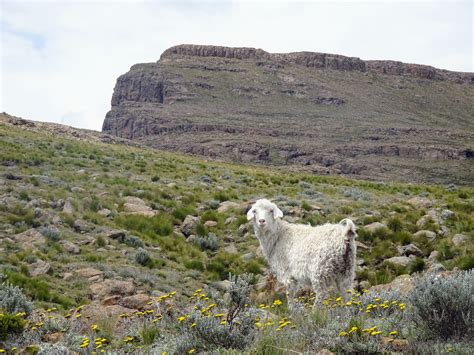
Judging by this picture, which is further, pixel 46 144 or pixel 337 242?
pixel 46 144

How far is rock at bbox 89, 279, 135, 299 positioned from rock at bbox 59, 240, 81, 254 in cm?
222

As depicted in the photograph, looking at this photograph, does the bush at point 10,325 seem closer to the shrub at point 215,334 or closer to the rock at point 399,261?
the shrub at point 215,334

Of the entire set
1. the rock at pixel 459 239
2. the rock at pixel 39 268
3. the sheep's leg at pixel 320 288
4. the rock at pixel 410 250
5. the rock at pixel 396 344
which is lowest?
the rock at pixel 39 268

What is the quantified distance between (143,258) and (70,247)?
1.81 m

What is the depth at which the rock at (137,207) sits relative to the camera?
17234mm

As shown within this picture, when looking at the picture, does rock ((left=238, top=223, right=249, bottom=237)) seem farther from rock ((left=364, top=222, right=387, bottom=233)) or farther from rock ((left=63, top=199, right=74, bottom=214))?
rock ((left=63, top=199, right=74, bottom=214))

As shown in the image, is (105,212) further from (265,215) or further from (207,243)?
(265,215)

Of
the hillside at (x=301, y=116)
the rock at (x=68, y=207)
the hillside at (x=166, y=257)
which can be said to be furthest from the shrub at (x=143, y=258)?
the hillside at (x=301, y=116)

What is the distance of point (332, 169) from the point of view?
109500 mm

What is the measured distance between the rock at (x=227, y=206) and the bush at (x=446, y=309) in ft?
43.3

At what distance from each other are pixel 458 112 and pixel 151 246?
6659 inches

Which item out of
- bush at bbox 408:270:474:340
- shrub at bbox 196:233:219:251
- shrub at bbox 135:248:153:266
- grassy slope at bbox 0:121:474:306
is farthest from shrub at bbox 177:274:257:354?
shrub at bbox 196:233:219:251

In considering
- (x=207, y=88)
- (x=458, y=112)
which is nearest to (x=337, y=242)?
(x=207, y=88)

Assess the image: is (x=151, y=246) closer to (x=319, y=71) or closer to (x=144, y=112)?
(x=144, y=112)
